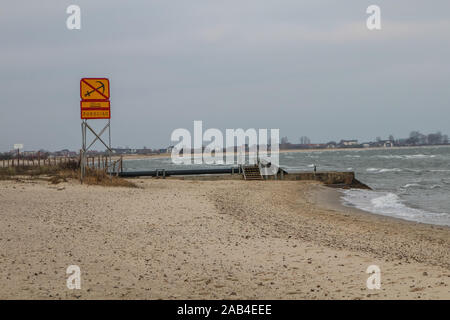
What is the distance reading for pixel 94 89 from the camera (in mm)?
22891

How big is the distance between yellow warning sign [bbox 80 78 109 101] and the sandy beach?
725 centimetres

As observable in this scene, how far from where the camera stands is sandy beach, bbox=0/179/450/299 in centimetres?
707

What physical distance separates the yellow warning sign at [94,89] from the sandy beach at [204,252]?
7246 mm

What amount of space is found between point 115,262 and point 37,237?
94.8 inches

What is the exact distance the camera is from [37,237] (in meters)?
10.1

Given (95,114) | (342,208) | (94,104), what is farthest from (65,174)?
(342,208)

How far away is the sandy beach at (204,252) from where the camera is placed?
707cm

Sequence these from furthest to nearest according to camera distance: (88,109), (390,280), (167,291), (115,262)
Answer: (88,109)
(115,262)
(390,280)
(167,291)

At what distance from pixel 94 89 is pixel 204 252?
49.2 ft

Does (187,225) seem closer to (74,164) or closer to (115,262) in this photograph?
(115,262)

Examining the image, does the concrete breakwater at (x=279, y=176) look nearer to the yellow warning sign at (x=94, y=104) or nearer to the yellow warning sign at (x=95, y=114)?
the yellow warning sign at (x=95, y=114)

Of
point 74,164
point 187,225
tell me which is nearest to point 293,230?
point 187,225

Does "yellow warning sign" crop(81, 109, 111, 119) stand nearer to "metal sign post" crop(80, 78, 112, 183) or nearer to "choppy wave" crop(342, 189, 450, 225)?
"metal sign post" crop(80, 78, 112, 183)

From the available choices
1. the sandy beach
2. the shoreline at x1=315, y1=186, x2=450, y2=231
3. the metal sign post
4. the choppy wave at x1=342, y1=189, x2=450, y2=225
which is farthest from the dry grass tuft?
the choppy wave at x1=342, y1=189, x2=450, y2=225
